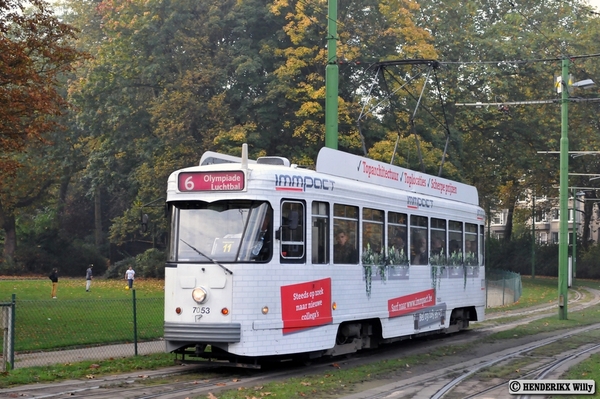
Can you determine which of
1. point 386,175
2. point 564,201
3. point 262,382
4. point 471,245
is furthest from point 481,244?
point 262,382

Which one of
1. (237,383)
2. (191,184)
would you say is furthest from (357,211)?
(237,383)

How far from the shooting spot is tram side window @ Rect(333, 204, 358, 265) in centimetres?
1477

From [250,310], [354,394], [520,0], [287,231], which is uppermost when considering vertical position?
[520,0]

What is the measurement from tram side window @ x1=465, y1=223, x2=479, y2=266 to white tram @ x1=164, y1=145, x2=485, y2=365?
14.3 feet

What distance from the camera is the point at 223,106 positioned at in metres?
38.9

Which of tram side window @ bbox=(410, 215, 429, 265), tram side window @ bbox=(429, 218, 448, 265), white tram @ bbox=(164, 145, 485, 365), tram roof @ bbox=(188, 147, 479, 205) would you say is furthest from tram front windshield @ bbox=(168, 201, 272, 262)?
tram side window @ bbox=(429, 218, 448, 265)

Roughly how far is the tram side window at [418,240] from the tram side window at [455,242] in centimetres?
155

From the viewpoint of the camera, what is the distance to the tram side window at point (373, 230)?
15773 millimetres

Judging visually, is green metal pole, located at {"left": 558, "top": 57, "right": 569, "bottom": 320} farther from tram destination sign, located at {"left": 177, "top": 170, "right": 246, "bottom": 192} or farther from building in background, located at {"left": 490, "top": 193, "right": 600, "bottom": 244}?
building in background, located at {"left": 490, "top": 193, "right": 600, "bottom": 244}

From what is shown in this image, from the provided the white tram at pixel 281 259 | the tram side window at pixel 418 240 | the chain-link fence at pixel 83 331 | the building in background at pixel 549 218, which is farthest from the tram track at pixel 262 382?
the building in background at pixel 549 218

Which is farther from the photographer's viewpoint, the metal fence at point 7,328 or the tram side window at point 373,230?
the tram side window at point 373,230

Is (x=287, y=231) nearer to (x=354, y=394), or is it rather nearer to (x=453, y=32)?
(x=354, y=394)

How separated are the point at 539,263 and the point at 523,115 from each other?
30.4 meters

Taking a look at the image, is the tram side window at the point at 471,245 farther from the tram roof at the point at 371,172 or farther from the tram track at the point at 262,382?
the tram track at the point at 262,382
